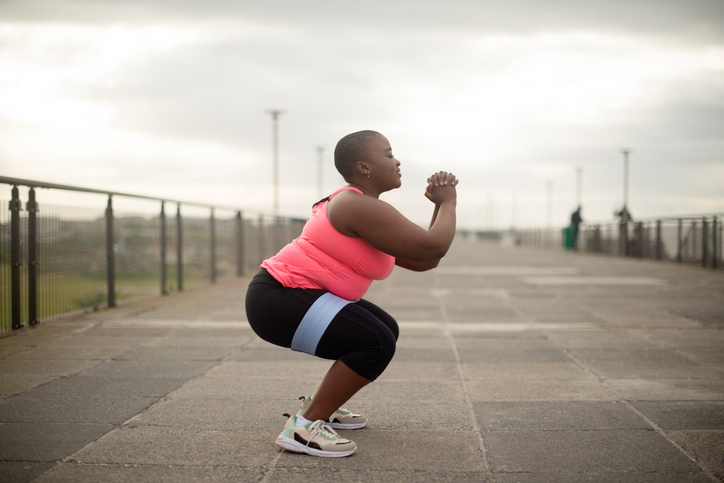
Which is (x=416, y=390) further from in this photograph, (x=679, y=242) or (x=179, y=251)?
(x=679, y=242)

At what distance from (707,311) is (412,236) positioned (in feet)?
20.9

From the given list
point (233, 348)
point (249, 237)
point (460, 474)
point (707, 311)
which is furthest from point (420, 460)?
point (249, 237)

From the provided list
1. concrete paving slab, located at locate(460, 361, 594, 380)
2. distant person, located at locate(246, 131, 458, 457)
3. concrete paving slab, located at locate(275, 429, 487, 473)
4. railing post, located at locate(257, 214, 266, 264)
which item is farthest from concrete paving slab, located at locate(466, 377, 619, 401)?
railing post, located at locate(257, 214, 266, 264)

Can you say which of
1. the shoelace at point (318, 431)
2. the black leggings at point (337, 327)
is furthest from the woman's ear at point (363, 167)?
the shoelace at point (318, 431)

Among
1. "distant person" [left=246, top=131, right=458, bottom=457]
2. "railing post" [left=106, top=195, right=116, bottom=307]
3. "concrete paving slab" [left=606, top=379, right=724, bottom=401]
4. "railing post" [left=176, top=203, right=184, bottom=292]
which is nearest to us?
"distant person" [left=246, top=131, right=458, bottom=457]

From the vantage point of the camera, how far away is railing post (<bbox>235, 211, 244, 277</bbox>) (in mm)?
14078

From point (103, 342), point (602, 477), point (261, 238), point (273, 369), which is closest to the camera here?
point (602, 477)

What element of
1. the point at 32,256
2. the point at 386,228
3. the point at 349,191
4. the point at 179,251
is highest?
the point at 349,191

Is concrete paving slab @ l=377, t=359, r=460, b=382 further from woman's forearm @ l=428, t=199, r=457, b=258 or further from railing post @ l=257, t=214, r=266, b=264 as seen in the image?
railing post @ l=257, t=214, r=266, b=264

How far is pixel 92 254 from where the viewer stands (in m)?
7.53

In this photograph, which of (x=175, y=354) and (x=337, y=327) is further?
(x=175, y=354)

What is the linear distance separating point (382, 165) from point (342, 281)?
1.72 feet

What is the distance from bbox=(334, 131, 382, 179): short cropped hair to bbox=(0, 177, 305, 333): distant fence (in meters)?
4.11

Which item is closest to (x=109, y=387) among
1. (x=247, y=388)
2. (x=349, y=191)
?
(x=247, y=388)
